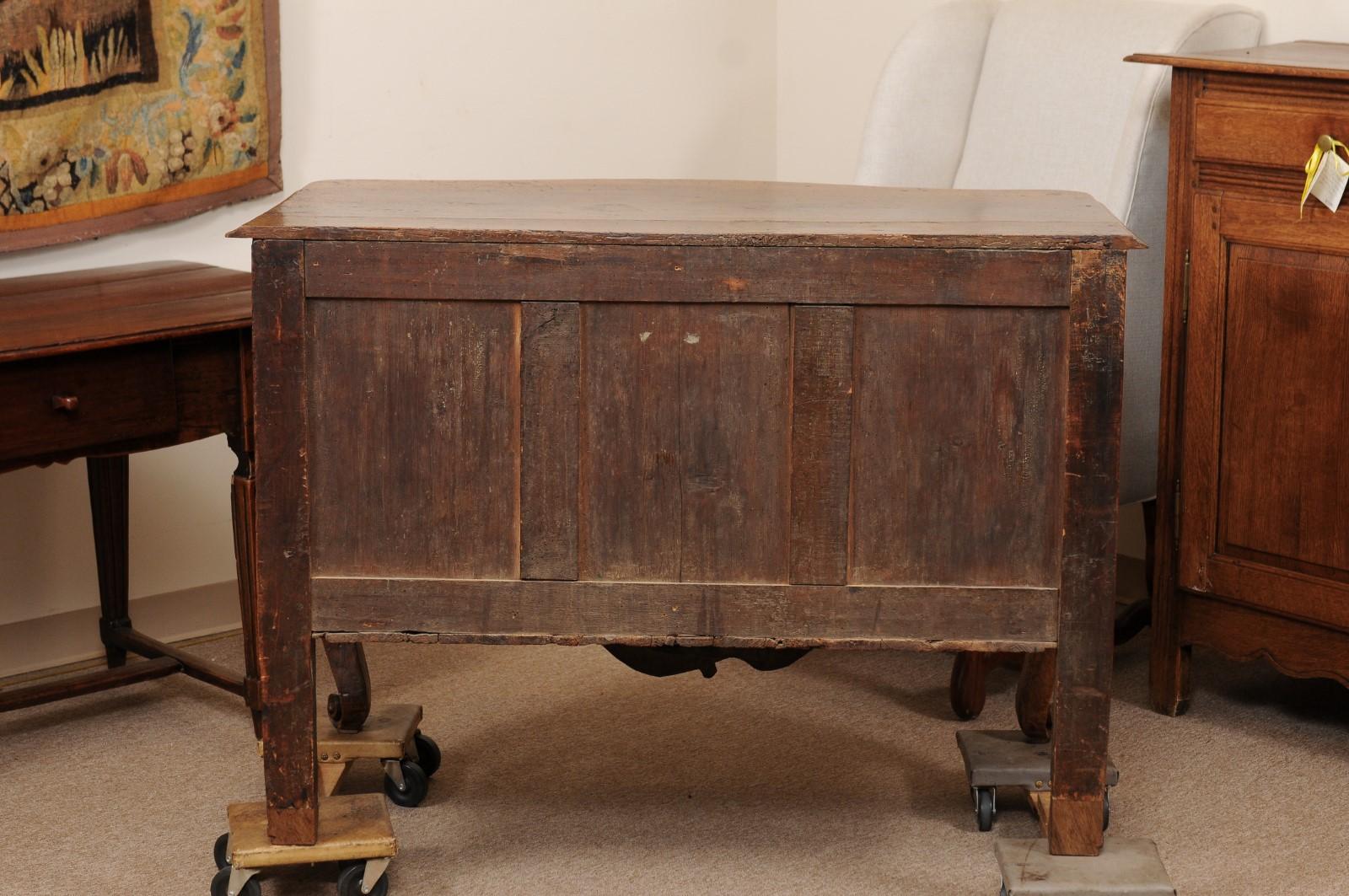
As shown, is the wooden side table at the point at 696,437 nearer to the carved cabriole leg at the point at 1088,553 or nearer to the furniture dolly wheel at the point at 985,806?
the carved cabriole leg at the point at 1088,553

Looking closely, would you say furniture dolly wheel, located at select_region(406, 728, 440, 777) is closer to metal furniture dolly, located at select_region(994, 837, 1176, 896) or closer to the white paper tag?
metal furniture dolly, located at select_region(994, 837, 1176, 896)

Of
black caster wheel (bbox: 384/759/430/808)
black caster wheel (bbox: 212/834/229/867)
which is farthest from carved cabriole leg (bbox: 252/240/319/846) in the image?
black caster wheel (bbox: 384/759/430/808)

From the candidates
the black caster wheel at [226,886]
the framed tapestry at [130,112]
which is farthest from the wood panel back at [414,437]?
the framed tapestry at [130,112]

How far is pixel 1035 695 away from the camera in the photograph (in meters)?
2.29

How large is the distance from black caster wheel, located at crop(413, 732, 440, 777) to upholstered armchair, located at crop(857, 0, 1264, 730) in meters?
0.84

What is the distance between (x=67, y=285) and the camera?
8.71 feet

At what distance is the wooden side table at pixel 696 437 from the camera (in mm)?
1809

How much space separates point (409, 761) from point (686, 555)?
27.8 inches

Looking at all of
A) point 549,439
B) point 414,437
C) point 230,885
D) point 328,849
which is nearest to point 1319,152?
point 549,439

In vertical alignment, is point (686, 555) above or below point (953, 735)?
above

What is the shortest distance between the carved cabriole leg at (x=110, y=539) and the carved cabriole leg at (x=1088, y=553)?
5.52 feet

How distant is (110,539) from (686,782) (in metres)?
1.16

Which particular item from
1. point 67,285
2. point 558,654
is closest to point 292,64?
point 67,285

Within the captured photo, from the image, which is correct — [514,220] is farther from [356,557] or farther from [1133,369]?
[1133,369]
